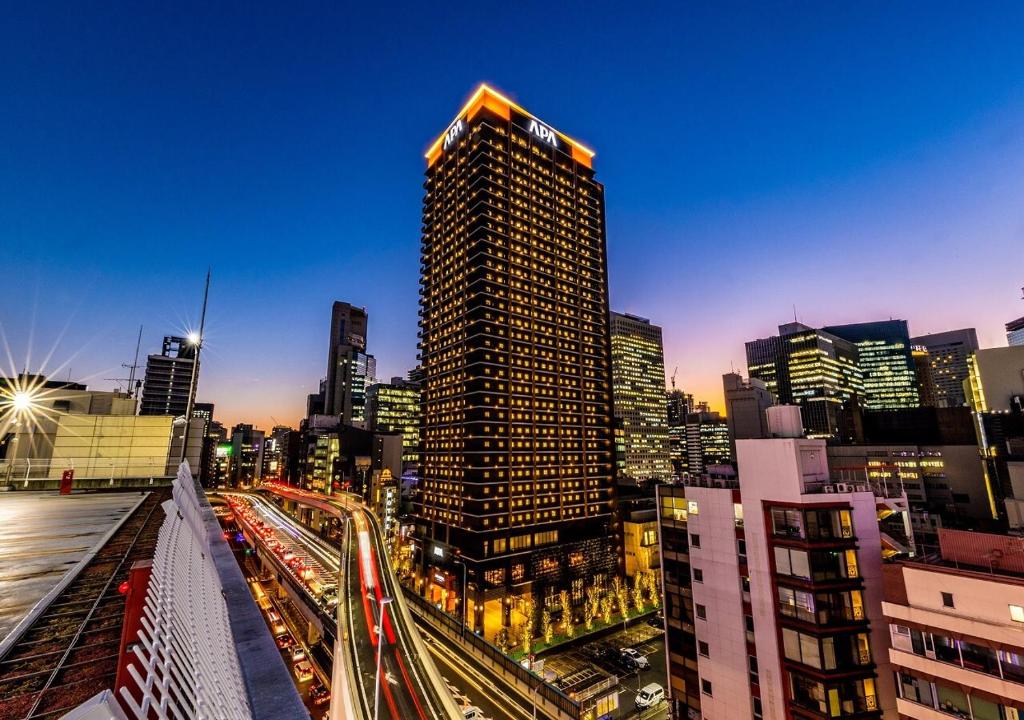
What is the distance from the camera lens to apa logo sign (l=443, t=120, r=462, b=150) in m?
115

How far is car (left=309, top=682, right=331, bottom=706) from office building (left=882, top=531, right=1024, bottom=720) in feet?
196

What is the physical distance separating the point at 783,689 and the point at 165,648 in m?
42.3

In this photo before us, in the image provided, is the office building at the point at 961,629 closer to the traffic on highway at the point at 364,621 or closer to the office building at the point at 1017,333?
the traffic on highway at the point at 364,621

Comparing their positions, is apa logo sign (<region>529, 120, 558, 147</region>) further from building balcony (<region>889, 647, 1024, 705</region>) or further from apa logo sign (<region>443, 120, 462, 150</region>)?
building balcony (<region>889, 647, 1024, 705</region>)

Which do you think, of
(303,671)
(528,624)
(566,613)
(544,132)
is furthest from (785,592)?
(544,132)

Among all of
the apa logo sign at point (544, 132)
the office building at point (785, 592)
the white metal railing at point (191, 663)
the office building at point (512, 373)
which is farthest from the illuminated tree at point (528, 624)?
the apa logo sign at point (544, 132)

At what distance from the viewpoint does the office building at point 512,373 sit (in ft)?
280

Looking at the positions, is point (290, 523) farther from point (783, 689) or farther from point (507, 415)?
point (783, 689)

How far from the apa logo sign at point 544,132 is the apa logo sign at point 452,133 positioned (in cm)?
1930

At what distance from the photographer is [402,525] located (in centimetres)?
12412

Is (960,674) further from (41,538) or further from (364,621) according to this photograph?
(364,621)

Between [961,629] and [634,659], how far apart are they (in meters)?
49.3

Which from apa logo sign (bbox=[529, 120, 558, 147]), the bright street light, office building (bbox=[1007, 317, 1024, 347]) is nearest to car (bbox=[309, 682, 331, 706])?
the bright street light

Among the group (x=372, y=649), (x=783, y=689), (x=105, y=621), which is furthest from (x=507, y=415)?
(x=105, y=621)
